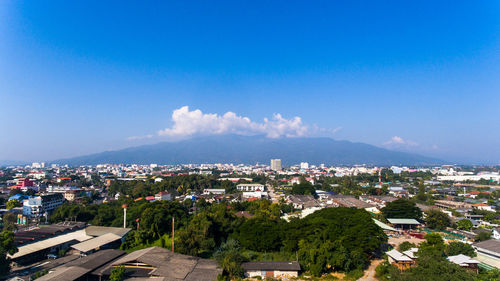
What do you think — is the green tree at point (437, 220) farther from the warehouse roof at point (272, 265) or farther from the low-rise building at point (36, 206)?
the low-rise building at point (36, 206)

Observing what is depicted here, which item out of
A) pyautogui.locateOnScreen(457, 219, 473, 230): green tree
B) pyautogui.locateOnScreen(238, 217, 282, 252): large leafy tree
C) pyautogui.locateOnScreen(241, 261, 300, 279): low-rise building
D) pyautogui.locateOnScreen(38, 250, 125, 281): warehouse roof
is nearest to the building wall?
pyautogui.locateOnScreen(241, 261, 300, 279): low-rise building

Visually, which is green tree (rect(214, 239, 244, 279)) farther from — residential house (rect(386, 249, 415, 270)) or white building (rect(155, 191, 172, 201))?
white building (rect(155, 191, 172, 201))

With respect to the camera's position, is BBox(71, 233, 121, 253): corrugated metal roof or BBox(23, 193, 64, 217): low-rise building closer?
BBox(71, 233, 121, 253): corrugated metal roof

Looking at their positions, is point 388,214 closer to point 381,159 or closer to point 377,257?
point 377,257

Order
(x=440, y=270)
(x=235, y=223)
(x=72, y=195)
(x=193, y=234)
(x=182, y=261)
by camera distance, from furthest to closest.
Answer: (x=72, y=195)
(x=235, y=223)
(x=193, y=234)
(x=182, y=261)
(x=440, y=270)

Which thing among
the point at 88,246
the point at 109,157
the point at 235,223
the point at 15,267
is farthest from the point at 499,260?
the point at 109,157

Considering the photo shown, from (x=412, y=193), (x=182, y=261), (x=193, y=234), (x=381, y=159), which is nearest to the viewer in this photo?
(x=182, y=261)

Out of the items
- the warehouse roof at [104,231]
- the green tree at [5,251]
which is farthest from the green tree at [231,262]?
the green tree at [5,251]
